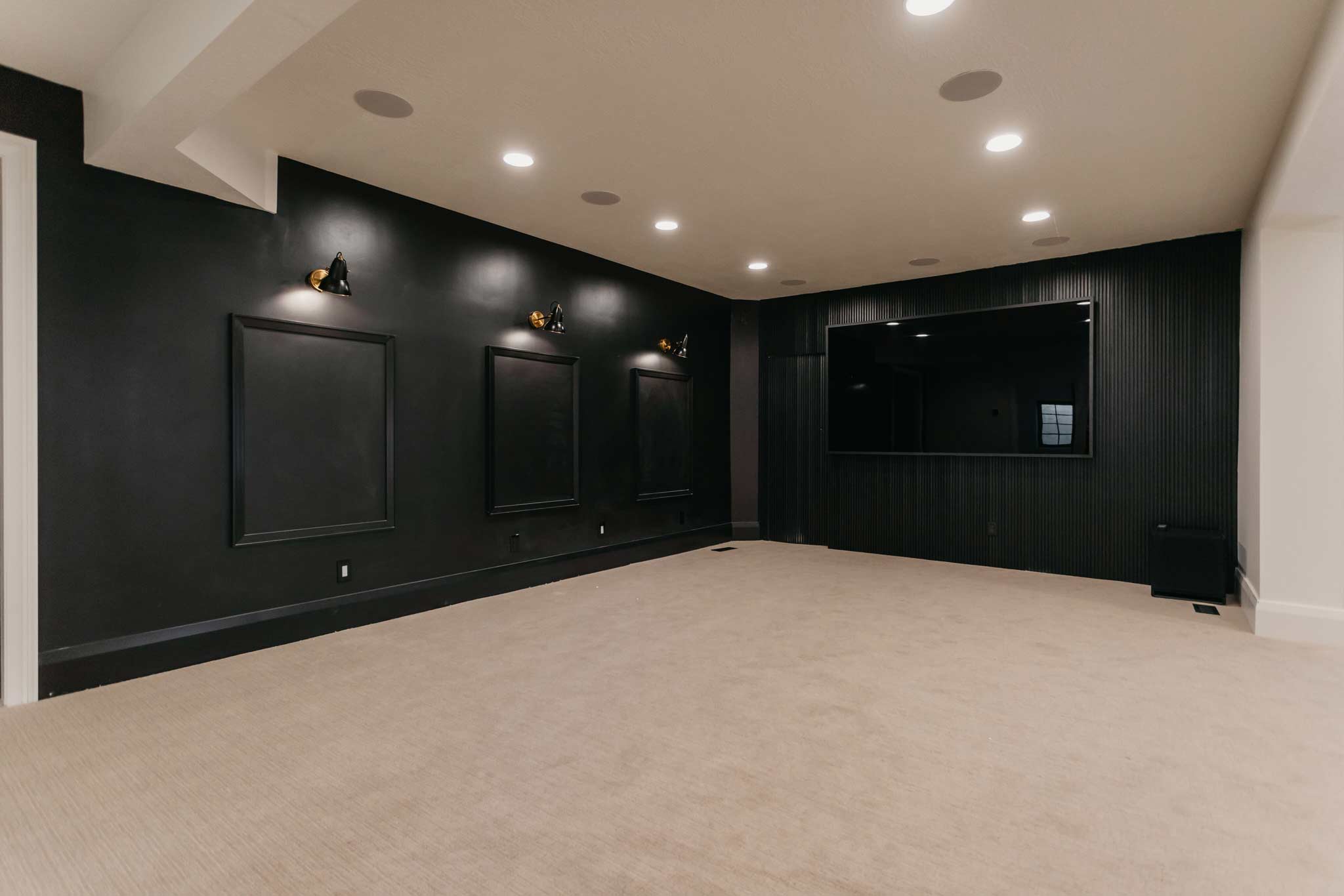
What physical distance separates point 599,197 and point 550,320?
49.4 inches

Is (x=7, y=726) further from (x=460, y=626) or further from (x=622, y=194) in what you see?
(x=622, y=194)

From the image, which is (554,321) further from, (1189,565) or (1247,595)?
(1247,595)

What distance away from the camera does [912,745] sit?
2.45 metres

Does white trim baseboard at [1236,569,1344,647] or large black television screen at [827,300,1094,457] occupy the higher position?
large black television screen at [827,300,1094,457]

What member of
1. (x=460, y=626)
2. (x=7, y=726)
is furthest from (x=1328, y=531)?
(x=7, y=726)

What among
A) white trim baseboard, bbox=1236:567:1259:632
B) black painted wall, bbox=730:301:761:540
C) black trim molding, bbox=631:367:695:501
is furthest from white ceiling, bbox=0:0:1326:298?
black painted wall, bbox=730:301:761:540

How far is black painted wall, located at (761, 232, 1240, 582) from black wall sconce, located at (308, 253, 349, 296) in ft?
16.1

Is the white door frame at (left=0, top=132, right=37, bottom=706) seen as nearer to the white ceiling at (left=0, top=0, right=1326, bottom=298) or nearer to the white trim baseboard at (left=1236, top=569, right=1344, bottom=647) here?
the white ceiling at (left=0, top=0, right=1326, bottom=298)

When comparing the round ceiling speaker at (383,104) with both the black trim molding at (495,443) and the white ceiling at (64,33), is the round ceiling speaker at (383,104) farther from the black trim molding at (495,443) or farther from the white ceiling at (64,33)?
the black trim molding at (495,443)

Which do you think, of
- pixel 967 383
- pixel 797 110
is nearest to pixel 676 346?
pixel 967 383

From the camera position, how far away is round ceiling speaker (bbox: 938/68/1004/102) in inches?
111

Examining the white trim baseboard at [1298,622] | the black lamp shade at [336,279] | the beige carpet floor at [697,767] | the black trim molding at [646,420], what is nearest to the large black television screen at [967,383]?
the black trim molding at [646,420]

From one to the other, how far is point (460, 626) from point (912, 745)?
271 centimetres

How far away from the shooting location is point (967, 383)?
6117mm
